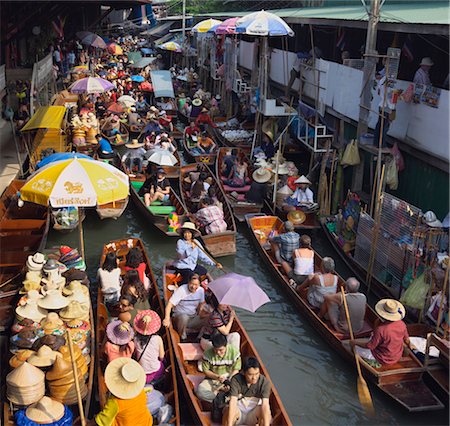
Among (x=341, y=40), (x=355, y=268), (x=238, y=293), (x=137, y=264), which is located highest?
(x=341, y=40)

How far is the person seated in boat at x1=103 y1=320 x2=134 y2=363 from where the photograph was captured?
22.3 ft

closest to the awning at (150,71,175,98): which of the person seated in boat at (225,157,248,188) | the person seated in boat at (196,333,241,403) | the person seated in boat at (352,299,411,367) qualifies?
the person seated in boat at (225,157,248,188)

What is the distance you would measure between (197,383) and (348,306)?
103 inches

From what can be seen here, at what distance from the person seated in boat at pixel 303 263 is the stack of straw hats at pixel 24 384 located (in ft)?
17.1

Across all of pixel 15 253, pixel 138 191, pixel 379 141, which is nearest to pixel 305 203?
pixel 379 141

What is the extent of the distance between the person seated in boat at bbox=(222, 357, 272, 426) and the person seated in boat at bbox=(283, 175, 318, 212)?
7158mm

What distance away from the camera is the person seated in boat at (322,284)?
893cm

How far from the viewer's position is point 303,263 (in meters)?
9.90

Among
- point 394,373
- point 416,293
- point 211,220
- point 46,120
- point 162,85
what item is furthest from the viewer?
point 162,85

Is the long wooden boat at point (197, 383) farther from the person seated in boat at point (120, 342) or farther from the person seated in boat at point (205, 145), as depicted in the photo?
the person seated in boat at point (205, 145)

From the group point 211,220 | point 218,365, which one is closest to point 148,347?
point 218,365

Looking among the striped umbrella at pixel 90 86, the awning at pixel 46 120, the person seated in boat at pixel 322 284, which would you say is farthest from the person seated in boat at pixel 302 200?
the striped umbrella at pixel 90 86

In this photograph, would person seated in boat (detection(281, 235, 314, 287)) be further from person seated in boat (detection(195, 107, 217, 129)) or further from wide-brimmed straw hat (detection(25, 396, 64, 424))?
person seated in boat (detection(195, 107, 217, 129))

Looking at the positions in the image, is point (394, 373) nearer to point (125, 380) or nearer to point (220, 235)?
point (125, 380)
